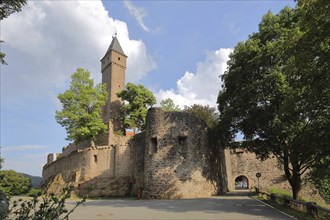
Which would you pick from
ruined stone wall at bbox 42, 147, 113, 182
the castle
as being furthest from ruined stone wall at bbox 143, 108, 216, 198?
ruined stone wall at bbox 42, 147, 113, 182

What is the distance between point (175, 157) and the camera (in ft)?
72.8

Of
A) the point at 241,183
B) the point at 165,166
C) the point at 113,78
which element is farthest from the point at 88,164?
the point at 241,183

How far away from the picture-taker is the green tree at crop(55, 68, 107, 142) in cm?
3478

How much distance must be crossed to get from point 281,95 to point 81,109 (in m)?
25.7

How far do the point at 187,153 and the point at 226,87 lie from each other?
611 centimetres

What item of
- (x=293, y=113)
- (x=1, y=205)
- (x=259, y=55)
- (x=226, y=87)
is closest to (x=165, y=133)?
(x=226, y=87)

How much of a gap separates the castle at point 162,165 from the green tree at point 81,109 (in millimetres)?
2409

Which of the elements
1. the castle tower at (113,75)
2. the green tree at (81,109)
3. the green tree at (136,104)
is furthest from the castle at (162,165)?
the castle tower at (113,75)

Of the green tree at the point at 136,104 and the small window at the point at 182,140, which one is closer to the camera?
the small window at the point at 182,140

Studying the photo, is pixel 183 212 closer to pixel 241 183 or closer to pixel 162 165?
pixel 162 165

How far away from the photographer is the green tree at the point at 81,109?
34.8m

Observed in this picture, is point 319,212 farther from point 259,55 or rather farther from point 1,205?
point 1,205

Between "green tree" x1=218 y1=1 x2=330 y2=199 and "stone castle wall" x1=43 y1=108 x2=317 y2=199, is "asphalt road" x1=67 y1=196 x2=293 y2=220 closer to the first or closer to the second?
"green tree" x1=218 y1=1 x2=330 y2=199

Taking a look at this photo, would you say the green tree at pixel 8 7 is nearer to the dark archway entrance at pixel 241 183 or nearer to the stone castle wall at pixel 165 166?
the stone castle wall at pixel 165 166
